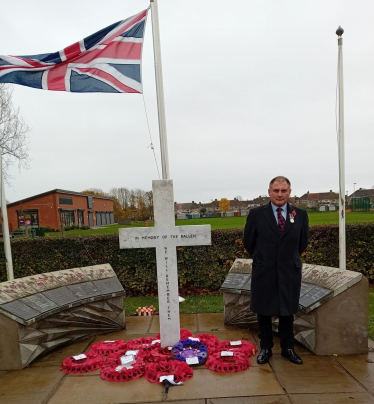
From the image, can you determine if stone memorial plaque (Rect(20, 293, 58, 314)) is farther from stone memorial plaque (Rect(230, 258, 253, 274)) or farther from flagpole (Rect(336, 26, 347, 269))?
flagpole (Rect(336, 26, 347, 269))

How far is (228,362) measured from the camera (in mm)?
3527

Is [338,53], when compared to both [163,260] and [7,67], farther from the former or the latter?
[7,67]

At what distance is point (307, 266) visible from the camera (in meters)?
4.61

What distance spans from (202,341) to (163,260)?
1.23 metres

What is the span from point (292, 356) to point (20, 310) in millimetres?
3168

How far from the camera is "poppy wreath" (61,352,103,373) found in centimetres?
349

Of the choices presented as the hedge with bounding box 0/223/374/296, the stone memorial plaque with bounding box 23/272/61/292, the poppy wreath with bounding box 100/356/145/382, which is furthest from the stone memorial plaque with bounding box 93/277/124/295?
the hedge with bounding box 0/223/374/296

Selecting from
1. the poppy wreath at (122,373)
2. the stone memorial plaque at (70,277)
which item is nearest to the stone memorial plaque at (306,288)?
the poppy wreath at (122,373)

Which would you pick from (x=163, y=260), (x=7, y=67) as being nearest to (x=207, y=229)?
(x=163, y=260)

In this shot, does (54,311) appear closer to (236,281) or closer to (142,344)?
(142,344)

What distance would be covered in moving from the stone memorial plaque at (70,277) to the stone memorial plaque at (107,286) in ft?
0.70

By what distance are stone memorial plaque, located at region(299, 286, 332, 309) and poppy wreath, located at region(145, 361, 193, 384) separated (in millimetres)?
1526

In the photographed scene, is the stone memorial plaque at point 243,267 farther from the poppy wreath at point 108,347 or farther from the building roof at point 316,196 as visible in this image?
the building roof at point 316,196

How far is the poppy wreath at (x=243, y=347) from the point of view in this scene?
375 centimetres
